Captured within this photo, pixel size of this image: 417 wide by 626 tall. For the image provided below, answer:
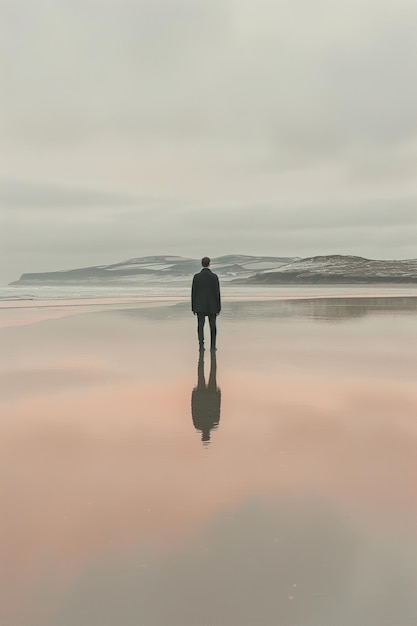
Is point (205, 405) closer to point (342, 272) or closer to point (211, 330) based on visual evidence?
point (211, 330)

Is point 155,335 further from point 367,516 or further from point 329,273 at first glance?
point 329,273

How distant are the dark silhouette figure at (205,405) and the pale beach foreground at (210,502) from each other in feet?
0.14

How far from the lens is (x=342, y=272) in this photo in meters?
135

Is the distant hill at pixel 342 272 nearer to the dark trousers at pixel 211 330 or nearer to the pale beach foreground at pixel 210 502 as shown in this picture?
the dark trousers at pixel 211 330

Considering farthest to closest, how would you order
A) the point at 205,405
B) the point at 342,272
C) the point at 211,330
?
the point at 342,272 < the point at 211,330 < the point at 205,405

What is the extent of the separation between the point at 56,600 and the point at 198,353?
8676 mm

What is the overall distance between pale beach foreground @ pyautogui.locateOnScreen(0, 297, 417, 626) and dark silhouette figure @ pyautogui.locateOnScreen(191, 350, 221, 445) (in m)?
0.04

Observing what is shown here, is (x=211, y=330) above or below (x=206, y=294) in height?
below

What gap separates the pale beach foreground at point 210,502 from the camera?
8.63ft

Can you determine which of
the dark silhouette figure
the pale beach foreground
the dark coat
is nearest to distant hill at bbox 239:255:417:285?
the dark coat

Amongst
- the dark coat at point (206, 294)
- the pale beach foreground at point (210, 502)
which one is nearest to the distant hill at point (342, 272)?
the dark coat at point (206, 294)

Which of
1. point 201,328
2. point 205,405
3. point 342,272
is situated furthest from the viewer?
point 342,272

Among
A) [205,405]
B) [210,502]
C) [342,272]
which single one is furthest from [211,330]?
[342,272]

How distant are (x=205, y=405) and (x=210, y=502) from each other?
293 centimetres
